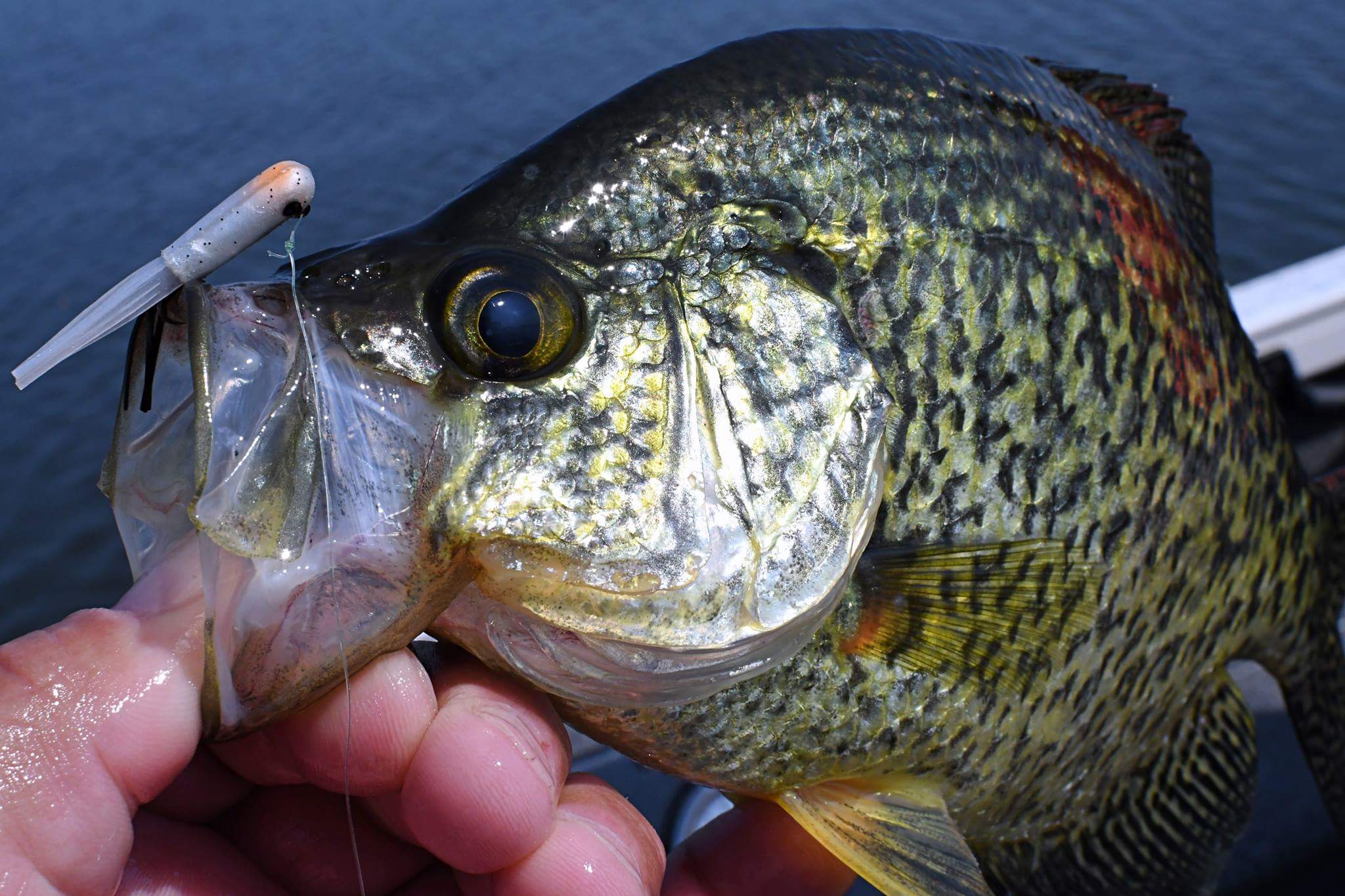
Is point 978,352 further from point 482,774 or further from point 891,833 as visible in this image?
point 482,774

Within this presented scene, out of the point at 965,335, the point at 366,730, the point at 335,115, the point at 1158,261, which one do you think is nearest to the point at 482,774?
the point at 366,730

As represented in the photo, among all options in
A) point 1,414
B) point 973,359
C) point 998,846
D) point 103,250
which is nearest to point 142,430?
point 973,359

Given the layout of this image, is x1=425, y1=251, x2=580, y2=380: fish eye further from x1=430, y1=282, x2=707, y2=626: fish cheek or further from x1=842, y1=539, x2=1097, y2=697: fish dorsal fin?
x1=842, y1=539, x2=1097, y2=697: fish dorsal fin

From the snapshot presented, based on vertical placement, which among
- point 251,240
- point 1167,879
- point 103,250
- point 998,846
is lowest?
point 103,250

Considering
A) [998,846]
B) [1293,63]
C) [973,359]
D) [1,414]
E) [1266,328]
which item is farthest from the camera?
[1293,63]

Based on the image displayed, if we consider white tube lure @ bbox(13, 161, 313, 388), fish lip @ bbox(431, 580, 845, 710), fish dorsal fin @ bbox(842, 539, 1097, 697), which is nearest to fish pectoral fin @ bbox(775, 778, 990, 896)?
fish dorsal fin @ bbox(842, 539, 1097, 697)

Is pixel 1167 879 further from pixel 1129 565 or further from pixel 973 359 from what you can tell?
pixel 973 359

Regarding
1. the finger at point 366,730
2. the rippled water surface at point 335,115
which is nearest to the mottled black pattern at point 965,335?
the finger at point 366,730
